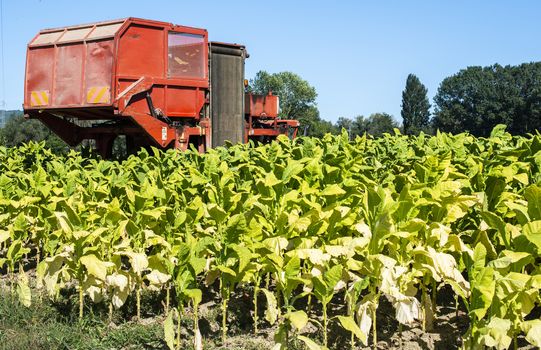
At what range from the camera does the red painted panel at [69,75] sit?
1120 cm

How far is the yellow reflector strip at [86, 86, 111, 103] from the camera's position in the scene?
35.6 ft

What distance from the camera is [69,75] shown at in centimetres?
1135

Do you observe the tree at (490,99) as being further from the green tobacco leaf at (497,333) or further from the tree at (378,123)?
the green tobacco leaf at (497,333)

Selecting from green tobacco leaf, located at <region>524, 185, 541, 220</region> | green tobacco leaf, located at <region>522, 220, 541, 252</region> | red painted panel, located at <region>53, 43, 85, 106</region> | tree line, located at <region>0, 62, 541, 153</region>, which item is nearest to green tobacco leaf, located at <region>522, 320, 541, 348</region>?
green tobacco leaf, located at <region>522, 220, 541, 252</region>

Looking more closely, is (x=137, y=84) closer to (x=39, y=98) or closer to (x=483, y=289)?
(x=39, y=98)

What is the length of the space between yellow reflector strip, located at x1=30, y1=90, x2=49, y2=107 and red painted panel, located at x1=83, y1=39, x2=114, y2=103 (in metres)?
1.04

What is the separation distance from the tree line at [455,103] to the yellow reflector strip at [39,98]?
43934mm

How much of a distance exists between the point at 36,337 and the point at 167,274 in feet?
3.25

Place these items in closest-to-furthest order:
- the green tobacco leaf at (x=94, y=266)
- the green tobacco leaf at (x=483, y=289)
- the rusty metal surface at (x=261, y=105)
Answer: the green tobacco leaf at (x=483, y=289)
the green tobacco leaf at (x=94, y=266)
the rusty metal surface at (x=261, y=105)

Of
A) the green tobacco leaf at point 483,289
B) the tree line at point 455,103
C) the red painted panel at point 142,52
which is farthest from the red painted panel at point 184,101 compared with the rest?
the tree line at point 455,103

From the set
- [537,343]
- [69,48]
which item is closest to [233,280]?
[537,343]

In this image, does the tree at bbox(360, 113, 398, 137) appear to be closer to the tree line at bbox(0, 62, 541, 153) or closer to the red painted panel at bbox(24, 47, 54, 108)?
the tree line at bbox(0, 62, 541, 153)

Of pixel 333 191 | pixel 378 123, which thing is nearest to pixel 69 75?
pixel 333 191

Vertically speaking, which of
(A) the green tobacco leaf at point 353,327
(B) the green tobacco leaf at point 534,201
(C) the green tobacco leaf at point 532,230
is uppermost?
(B) the green tobacco leaf at point 534,201
